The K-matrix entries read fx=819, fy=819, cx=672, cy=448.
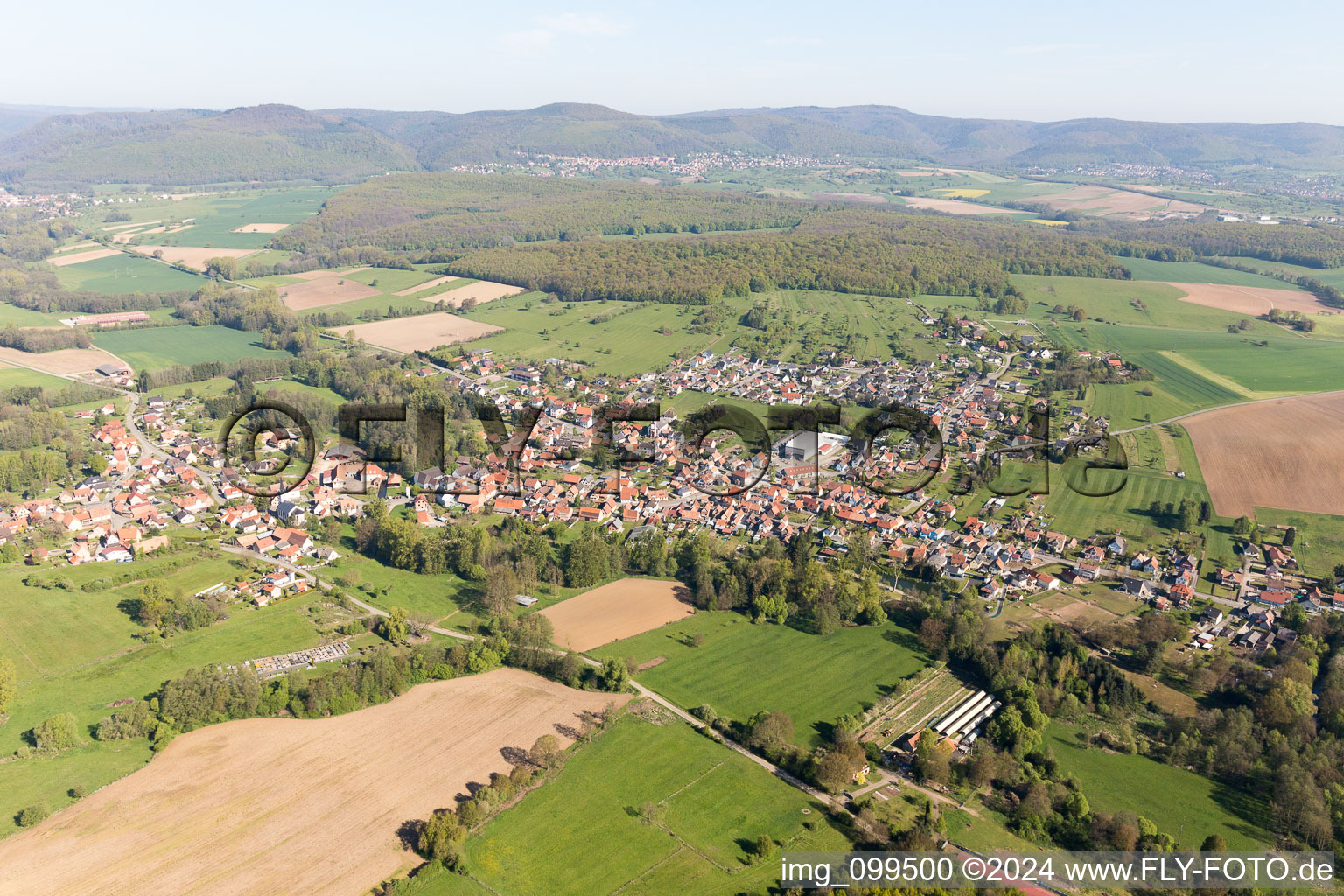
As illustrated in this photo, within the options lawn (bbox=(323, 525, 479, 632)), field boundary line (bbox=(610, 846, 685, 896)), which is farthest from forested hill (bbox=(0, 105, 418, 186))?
field boundary line (bbox=(610, 846, 685, 896))

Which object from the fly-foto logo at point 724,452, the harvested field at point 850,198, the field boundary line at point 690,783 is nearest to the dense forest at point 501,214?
the harvested field at point 850,198

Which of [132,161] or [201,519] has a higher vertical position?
[132,161]

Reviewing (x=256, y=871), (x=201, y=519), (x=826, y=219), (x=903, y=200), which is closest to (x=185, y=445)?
(x=201, y=519)

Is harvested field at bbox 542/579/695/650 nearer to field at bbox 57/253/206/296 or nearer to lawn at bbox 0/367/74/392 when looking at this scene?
lawn at bbox 0/367/74/392

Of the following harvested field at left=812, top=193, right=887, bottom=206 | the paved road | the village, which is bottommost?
the paved road

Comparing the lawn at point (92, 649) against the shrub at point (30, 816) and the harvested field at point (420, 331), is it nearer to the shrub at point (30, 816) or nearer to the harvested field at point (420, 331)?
the shrub at point (30, 816)

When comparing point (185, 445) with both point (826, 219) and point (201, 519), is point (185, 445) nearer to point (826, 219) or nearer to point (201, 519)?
point (201, 519)

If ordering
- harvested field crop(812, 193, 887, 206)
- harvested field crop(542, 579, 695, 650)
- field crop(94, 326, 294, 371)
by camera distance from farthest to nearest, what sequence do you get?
harvested field crop(812, 193, 887, 206)
field crop(94, 326, 294, 371)
harvested field crop(542, 579, 695, 650)
